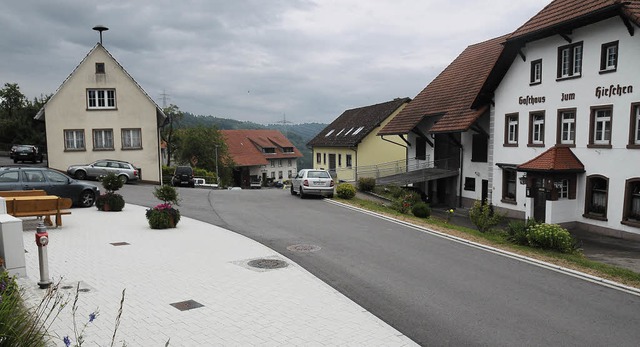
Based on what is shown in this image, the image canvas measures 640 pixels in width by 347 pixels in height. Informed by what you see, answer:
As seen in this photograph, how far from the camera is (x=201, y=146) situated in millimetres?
57250

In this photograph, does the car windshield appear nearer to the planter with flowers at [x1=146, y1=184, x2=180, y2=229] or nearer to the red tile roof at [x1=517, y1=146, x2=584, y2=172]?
the red tile roof at [x1=517, y1=146, x2=584, y2=172]

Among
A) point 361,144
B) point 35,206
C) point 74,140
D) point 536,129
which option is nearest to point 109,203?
point 35,206

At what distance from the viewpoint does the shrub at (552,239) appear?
495 inches

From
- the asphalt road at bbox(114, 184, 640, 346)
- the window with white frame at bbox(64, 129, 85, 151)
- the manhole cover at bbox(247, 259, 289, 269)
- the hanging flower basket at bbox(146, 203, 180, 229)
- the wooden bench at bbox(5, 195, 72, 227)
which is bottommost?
the asphalt road at bbox(114, 184, 640, 346)

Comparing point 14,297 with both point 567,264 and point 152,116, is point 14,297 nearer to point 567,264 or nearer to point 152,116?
point 567,264

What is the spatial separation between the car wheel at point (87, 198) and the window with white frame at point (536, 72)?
69.4ft

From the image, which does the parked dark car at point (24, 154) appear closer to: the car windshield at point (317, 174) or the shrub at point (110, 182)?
the shrub at point (110, 182)

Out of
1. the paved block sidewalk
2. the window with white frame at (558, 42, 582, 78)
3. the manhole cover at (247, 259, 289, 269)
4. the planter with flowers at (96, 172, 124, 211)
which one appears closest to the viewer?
the paved block sidewalk

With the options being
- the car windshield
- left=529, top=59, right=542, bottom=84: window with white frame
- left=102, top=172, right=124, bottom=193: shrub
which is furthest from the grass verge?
left=102, top=172, right=124, bottom=193: shrub

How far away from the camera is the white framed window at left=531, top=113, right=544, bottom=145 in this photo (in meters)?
22.1

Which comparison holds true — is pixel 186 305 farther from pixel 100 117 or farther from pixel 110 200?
pixel 100 117

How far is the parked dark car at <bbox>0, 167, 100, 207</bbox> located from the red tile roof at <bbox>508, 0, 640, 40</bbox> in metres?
21.1

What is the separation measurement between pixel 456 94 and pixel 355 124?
20.7 metres

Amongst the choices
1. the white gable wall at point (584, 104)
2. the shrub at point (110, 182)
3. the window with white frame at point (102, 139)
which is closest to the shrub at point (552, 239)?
the white gable wall at point (584, 104)
